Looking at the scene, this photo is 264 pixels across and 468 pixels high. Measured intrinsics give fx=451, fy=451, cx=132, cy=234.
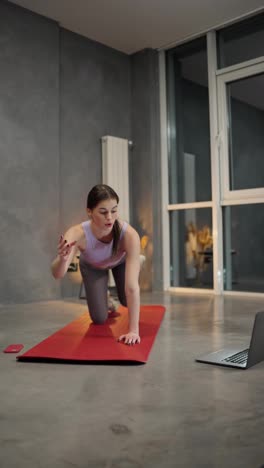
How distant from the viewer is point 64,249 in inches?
77.9

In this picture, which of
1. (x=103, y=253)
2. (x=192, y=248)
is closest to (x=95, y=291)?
(x=103, y=253)

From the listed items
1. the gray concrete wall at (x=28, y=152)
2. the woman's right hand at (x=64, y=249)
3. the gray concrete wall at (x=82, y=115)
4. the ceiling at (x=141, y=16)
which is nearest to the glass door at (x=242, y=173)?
the ceiling at (x=141, y=16)

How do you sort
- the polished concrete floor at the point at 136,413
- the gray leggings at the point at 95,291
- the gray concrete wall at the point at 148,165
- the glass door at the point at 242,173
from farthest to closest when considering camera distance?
the gray concrete wall at the point at 148,165 < the glass door at the point at 242,173 < the gray leggings at the point at 95,291 < the polished concrete floor at the point at 136,413

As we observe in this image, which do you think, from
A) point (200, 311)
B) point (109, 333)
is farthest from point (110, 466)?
point (200, 311)

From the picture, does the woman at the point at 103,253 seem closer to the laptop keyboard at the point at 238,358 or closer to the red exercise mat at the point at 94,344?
the red exercise mat at the point at 94,344

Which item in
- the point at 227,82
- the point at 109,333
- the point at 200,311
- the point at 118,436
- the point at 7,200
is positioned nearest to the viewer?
the point at 118,436

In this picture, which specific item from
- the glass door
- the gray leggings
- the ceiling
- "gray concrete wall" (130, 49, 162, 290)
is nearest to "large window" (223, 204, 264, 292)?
the glass door

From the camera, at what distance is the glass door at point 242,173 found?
14.0 feet

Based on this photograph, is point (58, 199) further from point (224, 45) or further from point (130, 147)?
point (224, 45)

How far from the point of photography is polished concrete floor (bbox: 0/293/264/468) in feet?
3.29

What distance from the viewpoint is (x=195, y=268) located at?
4820 millimetres

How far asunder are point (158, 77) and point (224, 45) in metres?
0.80

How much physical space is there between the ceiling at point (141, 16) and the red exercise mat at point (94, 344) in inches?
112

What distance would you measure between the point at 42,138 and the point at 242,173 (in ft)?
6.43
